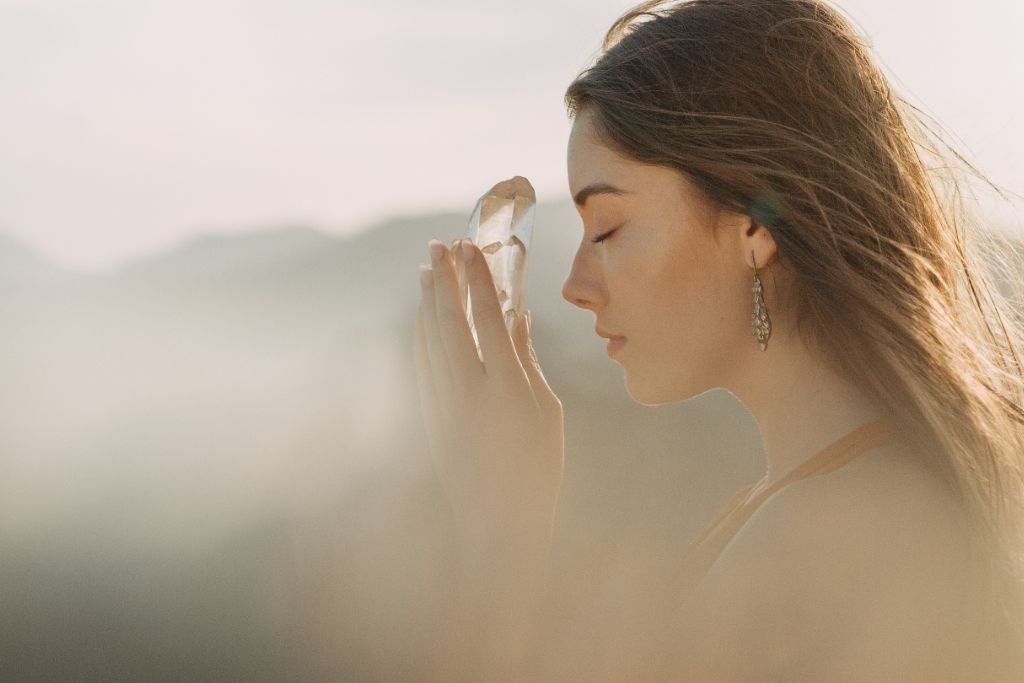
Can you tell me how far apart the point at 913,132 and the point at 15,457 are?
28364mm

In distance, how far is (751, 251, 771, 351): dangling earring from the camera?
223 cm

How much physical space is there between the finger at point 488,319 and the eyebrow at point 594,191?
0.29m

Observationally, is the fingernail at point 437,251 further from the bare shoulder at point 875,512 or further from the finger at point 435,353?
the bare shoulder at point 875,512

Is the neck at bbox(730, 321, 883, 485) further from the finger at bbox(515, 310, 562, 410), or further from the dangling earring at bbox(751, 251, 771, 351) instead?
the finger at bbox(515, 310, 562, 410)

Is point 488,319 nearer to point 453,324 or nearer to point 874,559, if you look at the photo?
point 453,324

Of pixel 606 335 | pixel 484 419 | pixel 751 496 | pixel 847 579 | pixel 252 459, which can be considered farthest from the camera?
pixel 252 459

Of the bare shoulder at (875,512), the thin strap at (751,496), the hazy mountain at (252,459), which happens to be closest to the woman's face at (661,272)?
the thin strap at (751,496)

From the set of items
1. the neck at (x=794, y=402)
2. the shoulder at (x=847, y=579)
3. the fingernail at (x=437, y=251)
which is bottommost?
the shoulder at (x=847, y=579)

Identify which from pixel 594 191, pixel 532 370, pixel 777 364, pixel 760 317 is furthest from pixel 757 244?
pixel 532 370

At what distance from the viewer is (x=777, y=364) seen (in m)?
2.24

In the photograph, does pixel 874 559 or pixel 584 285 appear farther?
pixel 584 285

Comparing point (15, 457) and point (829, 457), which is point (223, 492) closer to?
point (15, 457)

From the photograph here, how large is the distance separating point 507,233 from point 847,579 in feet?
3.69

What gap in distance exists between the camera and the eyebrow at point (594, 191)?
2262 millimetres
